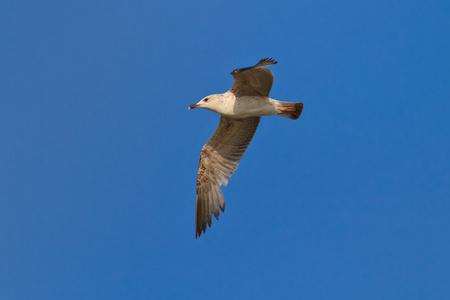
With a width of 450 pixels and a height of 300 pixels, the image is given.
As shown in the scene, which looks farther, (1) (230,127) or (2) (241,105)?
(1) (230,127)

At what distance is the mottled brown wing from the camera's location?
1278cm

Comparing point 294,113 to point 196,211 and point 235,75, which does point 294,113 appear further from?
point 196,211

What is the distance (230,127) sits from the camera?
498 inches

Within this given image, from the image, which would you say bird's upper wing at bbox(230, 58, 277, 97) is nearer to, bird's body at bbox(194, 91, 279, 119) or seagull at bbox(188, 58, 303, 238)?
seagull at bbox(188, 58, 303, 238)

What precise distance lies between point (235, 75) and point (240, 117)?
115cm

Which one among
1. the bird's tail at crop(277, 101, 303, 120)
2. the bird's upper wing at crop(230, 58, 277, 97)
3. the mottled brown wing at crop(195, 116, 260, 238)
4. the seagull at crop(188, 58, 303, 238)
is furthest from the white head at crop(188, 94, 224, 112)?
the bird's tail at crop(277, 101, 303, 120)

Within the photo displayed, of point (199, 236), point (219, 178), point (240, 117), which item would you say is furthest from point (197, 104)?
point (199, 236)

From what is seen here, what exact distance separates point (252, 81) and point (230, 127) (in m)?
1.66

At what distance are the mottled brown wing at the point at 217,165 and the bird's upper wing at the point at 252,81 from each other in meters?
1.21

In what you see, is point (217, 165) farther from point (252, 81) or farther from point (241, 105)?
point (252, 81)

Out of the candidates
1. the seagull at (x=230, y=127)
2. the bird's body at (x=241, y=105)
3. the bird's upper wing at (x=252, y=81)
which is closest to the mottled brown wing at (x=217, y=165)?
the seagull at (x=230, y=127)

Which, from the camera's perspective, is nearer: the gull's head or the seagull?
the seagull

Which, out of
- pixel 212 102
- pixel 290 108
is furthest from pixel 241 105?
pixel 290 108

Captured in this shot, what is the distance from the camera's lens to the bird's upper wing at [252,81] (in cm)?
1094
